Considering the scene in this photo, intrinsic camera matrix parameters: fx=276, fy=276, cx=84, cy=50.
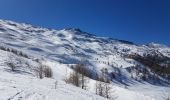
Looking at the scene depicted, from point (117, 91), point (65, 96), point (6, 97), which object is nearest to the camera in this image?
point (6, 97)

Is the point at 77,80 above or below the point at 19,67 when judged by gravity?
below

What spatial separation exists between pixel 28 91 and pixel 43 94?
177 centimetres

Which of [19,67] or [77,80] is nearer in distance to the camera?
[19,67]

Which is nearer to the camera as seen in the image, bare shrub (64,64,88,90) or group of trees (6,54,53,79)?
group of trees (6,54,53,79)

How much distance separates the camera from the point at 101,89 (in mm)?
97438

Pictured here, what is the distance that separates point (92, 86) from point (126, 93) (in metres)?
14.5

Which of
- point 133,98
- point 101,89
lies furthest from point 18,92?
point 133,98

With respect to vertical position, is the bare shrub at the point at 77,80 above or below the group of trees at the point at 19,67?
below

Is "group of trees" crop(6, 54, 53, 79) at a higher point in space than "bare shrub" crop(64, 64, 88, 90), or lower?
higher

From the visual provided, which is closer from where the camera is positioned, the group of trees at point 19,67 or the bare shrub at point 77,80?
the group of trees at point 19,67

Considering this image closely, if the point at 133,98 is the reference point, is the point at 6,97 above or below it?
above

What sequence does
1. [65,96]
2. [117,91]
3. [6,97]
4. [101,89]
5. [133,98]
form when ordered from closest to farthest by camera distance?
[6,97] < [65,96] < [101,89] < [133,98] < [117,91]

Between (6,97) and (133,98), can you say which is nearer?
(6,97)

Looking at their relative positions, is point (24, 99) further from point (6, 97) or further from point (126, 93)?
point (126, 93)
